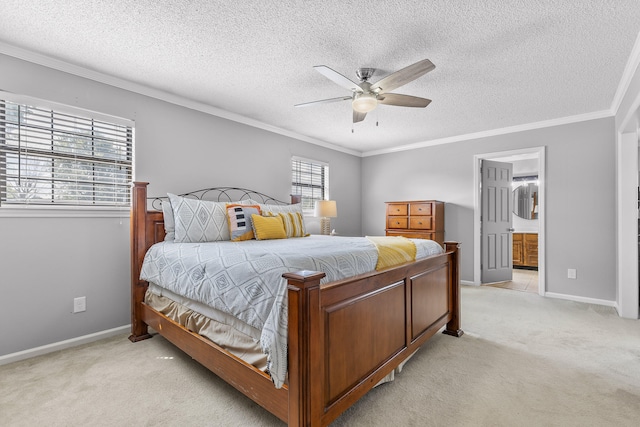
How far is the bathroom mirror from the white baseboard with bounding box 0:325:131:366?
7.52 m

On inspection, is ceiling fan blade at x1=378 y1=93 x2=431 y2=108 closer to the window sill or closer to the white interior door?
the window sill

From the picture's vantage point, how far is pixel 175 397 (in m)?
1.90

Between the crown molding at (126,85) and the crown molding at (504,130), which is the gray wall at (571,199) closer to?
the crown molding at (504,130)

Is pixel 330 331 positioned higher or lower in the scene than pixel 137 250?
lower

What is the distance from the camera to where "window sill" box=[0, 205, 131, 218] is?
7.86 feet

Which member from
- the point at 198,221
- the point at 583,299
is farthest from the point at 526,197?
the point at 198,221

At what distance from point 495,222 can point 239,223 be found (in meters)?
4.29

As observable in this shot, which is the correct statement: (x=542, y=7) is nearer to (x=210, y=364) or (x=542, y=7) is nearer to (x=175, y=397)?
(x=210, y=364)

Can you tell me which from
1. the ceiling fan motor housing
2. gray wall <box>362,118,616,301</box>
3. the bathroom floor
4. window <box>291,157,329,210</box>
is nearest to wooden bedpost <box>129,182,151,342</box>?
the ceiling fan motor housing

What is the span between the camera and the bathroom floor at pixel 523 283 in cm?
473

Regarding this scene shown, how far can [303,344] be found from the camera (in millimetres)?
1342

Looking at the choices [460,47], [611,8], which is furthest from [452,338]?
[611,8]

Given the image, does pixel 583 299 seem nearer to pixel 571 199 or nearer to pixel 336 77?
pixel 571 199

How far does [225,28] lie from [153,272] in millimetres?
1964
